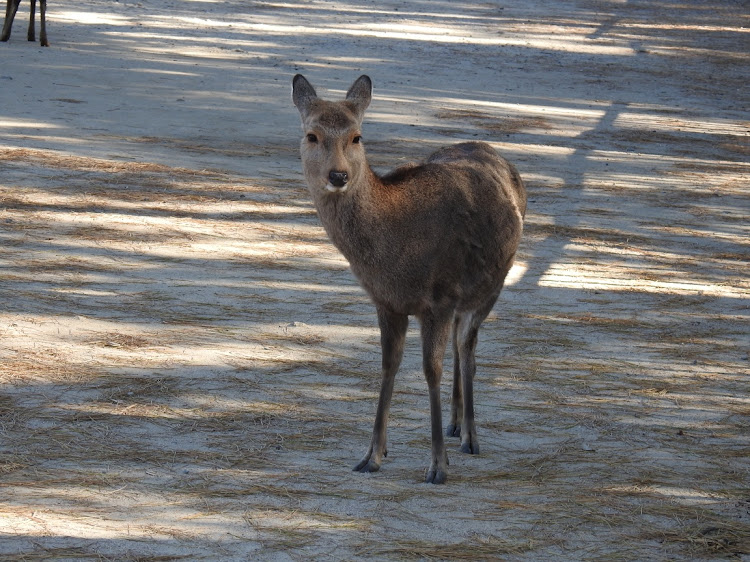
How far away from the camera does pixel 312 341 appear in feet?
22.7

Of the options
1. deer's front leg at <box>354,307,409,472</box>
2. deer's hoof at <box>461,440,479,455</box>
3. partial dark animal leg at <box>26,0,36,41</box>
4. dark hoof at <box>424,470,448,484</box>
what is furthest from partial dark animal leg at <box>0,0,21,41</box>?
dark hoof at <box>424,470,448,484</box>

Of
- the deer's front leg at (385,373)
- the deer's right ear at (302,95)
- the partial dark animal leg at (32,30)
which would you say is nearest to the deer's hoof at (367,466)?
the deer's front leg at (385,373)

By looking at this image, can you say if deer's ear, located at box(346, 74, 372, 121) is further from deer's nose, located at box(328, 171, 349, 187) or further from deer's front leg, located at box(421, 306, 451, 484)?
deer's front leg, located at box(421, 306, 451, 484)

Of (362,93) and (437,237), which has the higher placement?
(362,93)

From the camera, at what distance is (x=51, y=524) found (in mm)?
4309

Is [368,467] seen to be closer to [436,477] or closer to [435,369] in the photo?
[436,477]

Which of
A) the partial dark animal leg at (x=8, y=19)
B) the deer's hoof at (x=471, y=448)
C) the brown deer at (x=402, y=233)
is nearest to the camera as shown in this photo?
the brown deer at (x=402, y=233)

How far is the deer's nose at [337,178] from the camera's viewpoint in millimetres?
4750

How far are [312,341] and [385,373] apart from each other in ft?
5.45

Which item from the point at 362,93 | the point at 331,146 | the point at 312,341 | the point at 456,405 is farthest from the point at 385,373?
the point at 312,341

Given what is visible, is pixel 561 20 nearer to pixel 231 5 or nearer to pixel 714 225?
pixel 231 5

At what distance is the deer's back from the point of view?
16.7ft

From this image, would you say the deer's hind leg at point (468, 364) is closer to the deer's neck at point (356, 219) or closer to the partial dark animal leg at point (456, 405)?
the partial dark animal leg at point (456, 405)

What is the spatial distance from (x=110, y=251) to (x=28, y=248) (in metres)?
0.61
